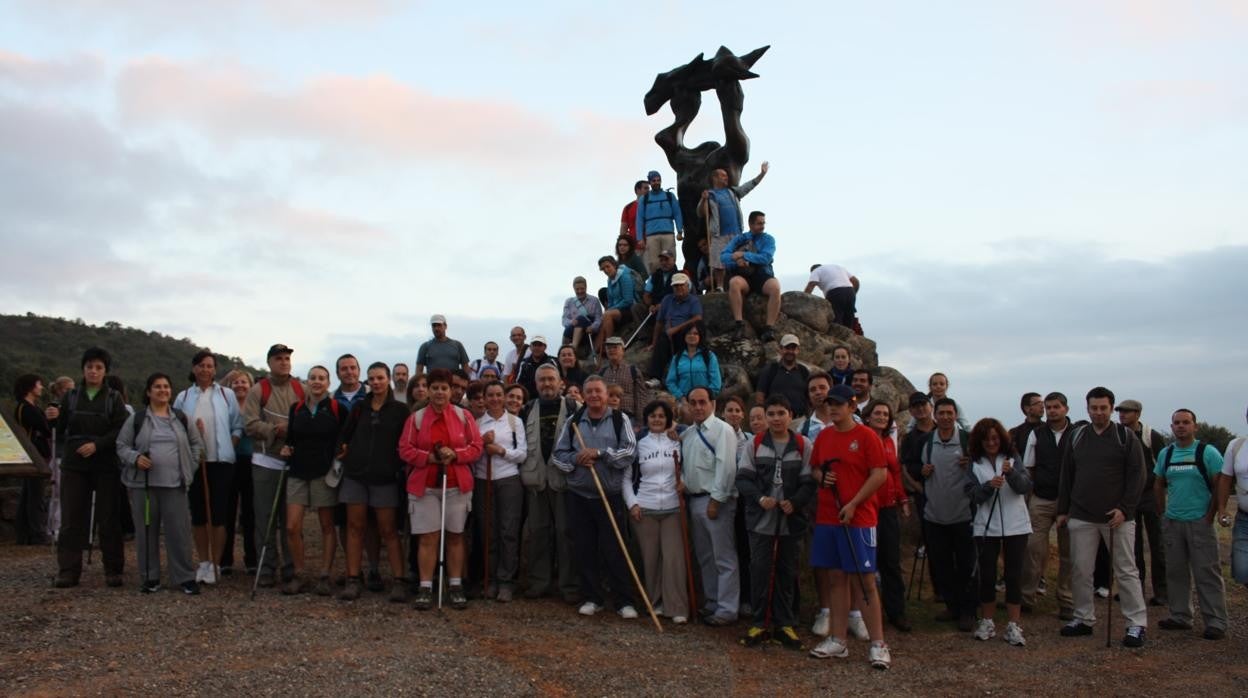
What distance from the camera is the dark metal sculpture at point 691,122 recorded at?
17156 mm

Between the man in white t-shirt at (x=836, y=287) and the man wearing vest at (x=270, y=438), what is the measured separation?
9334 mm

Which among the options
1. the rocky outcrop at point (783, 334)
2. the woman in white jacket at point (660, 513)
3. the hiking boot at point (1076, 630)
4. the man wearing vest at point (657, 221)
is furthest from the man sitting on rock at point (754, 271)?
the hiking boot at point (1076, 630)

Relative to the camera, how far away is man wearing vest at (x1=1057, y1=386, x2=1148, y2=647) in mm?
8961

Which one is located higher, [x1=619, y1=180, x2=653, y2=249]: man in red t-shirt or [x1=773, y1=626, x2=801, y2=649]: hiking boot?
[x1=619, y1=180, x2=653, y2=249]: man in red t-shirt

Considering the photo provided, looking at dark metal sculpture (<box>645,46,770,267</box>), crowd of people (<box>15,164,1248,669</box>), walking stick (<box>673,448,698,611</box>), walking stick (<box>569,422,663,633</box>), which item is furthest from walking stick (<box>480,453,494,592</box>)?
dark metal sculpture (<box>645,46,770,267</box>)

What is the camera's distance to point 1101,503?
907cm

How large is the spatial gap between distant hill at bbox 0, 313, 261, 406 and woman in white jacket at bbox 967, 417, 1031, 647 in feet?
97.6

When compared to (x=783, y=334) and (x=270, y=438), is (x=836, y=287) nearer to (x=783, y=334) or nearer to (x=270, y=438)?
(x=783, y=334)

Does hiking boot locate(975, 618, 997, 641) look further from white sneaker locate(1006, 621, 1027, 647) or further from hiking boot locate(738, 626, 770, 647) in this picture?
hiking boot locate(738, 626, 770, 647)

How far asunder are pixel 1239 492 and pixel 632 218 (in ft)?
36.8

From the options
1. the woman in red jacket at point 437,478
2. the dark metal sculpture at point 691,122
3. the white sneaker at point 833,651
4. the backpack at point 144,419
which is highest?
the dark metal sculpture at point 691,122

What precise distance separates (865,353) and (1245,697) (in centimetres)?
869

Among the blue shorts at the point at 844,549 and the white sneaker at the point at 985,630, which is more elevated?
the blue shorts at the point at 844,549

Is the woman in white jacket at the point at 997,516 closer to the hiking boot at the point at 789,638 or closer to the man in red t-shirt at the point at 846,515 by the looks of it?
the man in red t-shirt at the point at 846,515
